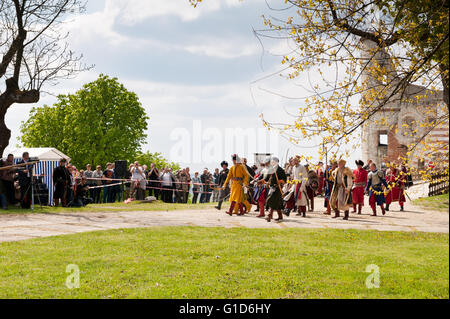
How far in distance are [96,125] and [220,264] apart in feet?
118

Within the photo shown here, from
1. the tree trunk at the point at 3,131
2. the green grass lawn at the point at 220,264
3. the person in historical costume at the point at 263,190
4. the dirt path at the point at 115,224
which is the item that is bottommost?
the green grass lawn at the point at 220,264

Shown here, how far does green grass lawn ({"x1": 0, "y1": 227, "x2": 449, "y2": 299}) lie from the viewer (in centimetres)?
571

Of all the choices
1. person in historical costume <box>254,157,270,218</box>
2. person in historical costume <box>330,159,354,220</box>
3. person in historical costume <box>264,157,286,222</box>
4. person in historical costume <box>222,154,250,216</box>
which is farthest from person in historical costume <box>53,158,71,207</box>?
person in historical costume <box>330,159,354,220</box>

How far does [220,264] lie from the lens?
7.23m

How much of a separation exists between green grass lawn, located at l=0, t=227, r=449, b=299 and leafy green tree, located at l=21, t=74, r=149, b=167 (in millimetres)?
31109

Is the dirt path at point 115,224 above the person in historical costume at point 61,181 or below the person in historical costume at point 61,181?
below

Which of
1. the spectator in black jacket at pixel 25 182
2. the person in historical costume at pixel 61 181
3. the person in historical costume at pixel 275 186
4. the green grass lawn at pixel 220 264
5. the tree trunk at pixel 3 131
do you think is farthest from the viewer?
the tree trunk at pixel 3 131

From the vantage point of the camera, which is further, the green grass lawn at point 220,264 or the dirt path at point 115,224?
the dirt path at point 115,224

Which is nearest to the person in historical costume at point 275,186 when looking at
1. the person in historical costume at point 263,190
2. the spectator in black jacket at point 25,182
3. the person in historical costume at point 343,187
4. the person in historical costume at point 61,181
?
the person in historical costume at point 263,190

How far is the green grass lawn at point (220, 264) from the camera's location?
18.7 ft

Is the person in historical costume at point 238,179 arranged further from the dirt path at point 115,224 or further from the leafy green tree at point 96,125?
the leafy green tree at point 96,125

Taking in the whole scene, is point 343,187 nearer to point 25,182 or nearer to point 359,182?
point 359,182

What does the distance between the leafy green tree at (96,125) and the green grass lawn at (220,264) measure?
31109 millimetres
